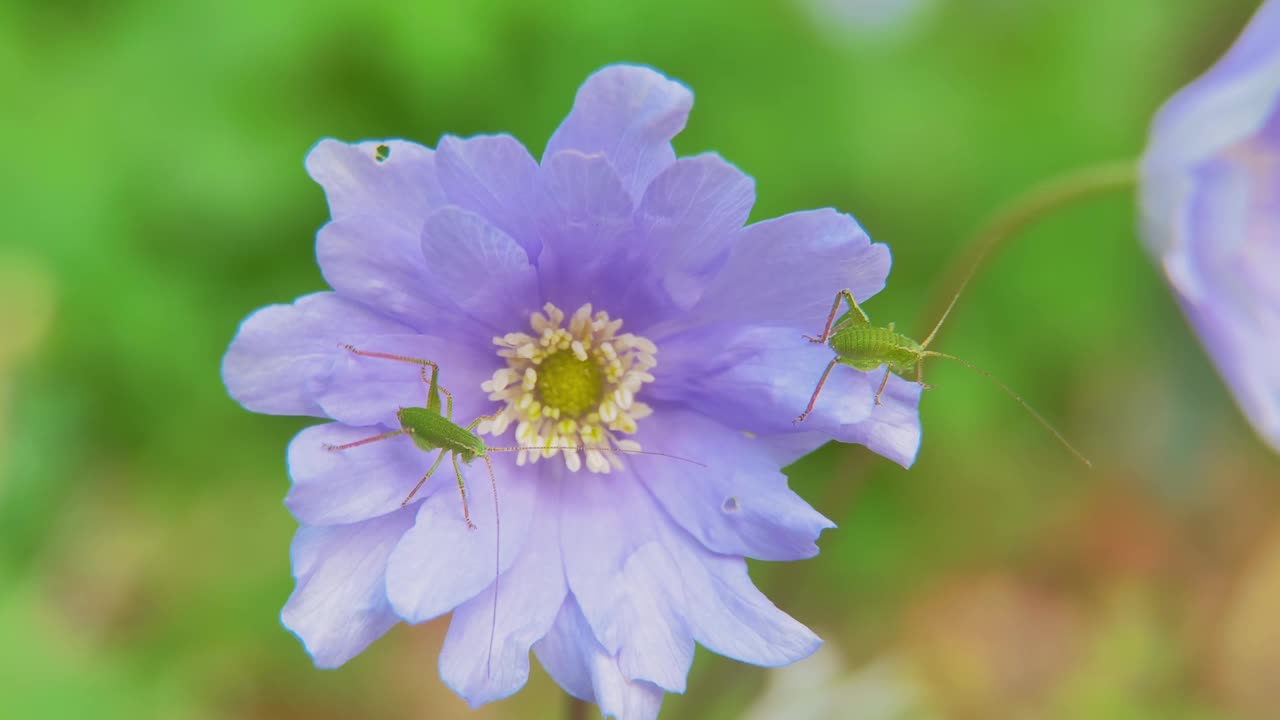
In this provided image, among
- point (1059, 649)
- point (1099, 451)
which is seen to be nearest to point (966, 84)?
point (1099, 451)

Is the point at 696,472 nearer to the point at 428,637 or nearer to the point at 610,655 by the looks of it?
the point at 610,655

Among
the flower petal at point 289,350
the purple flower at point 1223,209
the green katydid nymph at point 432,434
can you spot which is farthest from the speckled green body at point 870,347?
the flower petal at point 289,350

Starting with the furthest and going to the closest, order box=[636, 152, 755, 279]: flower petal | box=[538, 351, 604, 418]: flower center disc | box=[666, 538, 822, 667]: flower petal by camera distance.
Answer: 1. box=[538, 351, 604, 418]: flower center disc
2. box=[666, 538, 822, 667]: flower petal
3. box=[636, 152, 755, 279]: flower petal

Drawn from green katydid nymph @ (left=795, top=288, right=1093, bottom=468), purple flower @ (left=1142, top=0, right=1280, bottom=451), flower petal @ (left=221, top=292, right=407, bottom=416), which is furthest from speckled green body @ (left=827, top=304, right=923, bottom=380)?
flower petal @ (left=221, top=292, right=407, bottom=416)

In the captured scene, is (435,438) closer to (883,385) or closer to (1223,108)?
(883,385)

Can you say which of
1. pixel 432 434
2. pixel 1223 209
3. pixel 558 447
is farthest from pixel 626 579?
pixel 1223 209

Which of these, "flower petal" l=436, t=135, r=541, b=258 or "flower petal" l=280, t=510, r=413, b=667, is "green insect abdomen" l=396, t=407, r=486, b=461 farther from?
"flower petal" l=436, t=135, r=541, b=258

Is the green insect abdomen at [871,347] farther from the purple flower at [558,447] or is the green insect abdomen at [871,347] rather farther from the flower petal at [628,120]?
the flower petal at [628,120]
